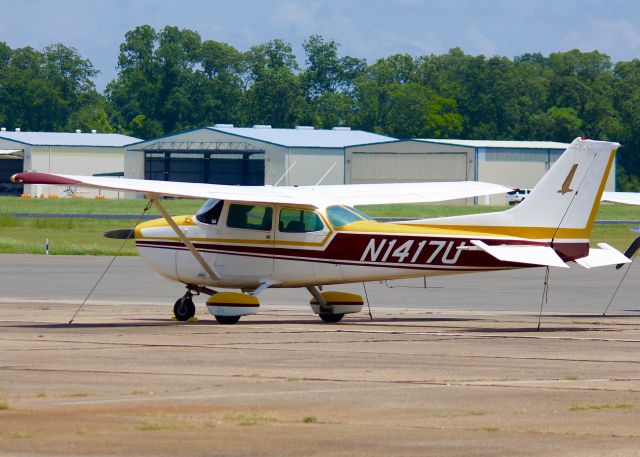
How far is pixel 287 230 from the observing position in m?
19.5

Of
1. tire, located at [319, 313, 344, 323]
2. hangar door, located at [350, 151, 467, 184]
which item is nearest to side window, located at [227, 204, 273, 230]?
tire, located at [319, 313, 344, 323]

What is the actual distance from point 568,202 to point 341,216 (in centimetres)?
329

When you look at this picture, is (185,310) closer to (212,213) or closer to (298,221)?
(212,213)

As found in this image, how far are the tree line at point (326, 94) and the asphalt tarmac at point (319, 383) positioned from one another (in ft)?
395

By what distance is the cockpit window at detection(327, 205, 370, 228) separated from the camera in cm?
1930

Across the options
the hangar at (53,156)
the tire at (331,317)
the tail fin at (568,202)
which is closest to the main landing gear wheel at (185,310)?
the tire at (331,317)

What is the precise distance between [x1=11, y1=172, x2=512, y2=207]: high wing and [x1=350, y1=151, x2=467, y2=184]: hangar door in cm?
7727

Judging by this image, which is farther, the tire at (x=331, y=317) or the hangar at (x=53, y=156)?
the hangar at (x=53, y=156)

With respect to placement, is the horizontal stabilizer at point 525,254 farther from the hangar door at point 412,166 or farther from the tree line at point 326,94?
the tree line at point 326,94

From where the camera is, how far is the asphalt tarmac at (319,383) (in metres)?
9.30

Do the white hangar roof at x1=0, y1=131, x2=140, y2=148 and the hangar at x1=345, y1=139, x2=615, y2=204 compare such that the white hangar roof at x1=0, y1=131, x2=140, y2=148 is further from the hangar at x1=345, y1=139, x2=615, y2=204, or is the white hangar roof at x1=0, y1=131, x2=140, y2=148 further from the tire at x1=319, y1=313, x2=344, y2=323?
the tire at x1=319, y1=313, x2=344, y2=323

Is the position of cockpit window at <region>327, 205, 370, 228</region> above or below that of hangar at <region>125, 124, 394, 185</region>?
below

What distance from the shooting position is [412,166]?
100625 mm

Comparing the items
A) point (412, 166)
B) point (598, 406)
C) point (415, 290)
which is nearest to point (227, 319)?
point (598, 406)
